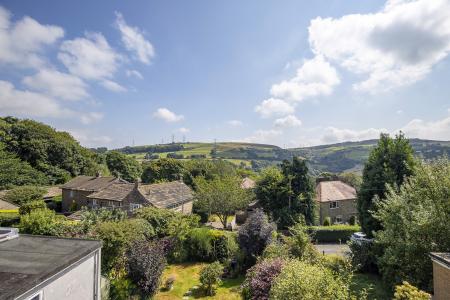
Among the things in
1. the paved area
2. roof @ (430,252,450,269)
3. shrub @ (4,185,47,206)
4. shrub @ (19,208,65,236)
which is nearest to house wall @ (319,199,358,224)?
the paved area

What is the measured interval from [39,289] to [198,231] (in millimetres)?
16681

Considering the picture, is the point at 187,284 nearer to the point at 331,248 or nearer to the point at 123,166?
the point at 331,248

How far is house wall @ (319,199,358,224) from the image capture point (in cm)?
4294

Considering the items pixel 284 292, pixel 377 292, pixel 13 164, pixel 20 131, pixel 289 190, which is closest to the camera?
pixel 284 292

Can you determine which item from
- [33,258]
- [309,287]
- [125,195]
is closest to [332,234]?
[309,287]

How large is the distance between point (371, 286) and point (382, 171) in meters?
9.40

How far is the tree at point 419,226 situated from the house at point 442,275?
3.78 metres

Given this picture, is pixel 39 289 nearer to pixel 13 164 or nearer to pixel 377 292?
pixel 377 292

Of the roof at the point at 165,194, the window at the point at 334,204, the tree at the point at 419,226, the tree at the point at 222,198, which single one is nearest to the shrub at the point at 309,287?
the tree at the point at 419,226

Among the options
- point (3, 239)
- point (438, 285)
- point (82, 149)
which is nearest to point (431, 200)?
point (438, 285)

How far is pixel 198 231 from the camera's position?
23.2 metres

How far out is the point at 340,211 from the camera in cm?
4409

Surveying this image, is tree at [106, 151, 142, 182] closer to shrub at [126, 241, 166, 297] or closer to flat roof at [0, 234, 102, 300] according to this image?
shrub at [126, 241, 166, 297]

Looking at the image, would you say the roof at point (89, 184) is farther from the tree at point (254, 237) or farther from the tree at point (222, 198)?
the tree at point (254, 237)
